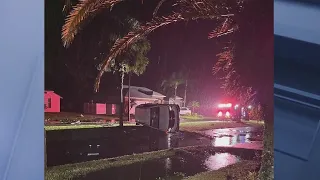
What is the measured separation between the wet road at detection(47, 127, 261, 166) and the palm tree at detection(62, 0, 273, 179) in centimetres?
36

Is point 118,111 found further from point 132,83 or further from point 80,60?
point 80,60

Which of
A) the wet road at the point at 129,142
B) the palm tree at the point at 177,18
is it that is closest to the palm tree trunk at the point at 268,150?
the palm tree at the point at 177,18

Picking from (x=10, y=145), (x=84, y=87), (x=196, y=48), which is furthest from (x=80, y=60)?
(x=196, y=48)

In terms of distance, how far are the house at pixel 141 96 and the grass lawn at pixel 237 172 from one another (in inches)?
32.6

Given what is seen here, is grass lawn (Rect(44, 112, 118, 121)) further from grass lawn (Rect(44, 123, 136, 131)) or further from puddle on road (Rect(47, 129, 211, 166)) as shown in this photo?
puddle on road (Rect(47, 129, 211, 166))

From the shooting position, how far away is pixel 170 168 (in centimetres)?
324

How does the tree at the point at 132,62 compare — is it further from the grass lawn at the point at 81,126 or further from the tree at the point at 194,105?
the tree at the point at 194,105

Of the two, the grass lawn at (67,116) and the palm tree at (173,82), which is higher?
the palm tree at (173,82)

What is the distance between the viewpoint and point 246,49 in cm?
334

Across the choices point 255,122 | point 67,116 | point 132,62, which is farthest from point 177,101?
point 67,116

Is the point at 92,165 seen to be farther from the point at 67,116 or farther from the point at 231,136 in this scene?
the point at 231,136

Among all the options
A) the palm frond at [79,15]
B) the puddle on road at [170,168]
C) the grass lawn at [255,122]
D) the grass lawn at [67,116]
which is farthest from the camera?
the grass lawn at [255,122]

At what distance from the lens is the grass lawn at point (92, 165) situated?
2936mm

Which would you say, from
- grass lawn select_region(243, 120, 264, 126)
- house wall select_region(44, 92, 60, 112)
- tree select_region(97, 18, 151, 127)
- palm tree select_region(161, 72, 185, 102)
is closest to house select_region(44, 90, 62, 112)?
house wall select_region(44, 92, 60, 112)
